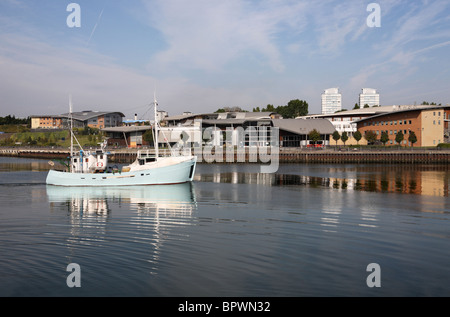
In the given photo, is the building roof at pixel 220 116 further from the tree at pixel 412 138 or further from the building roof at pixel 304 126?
the tree at pixel 412 138

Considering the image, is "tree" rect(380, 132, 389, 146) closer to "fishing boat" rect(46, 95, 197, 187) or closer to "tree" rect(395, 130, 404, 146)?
"tree" rect(395, 130, 404, 146)

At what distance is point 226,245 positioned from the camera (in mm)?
20359

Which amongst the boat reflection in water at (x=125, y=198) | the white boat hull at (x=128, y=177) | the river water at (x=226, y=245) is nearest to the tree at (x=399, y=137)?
the river water at (x=226, y=245)

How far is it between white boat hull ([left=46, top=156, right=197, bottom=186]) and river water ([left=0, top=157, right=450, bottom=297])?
8.91 m

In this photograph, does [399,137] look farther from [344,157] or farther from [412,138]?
[344,157]

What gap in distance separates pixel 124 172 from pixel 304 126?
8124 cm

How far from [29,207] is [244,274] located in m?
24.5

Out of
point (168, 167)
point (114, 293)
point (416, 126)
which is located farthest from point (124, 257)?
point (416, 126)

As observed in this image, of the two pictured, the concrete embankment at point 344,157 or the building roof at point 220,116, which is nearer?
the concrete embankment at point 344,157

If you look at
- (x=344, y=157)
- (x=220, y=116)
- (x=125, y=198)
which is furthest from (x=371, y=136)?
(x=125, y=198)

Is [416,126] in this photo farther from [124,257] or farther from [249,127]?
[124,257]

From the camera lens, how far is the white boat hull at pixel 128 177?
47.6m

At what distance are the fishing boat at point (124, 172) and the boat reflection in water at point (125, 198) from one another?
94 cm
